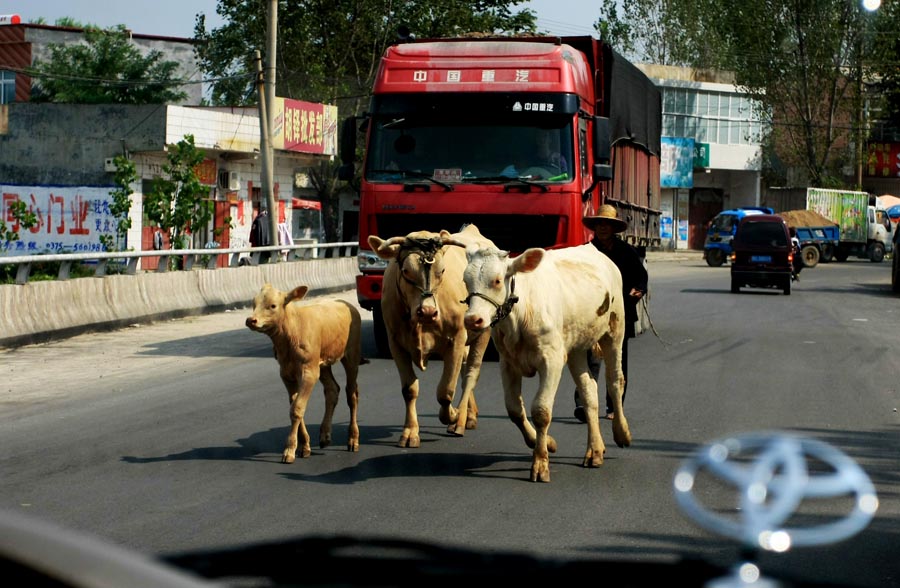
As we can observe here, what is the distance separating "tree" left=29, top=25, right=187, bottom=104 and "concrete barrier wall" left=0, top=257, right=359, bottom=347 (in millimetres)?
41931

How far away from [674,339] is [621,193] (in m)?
2.47

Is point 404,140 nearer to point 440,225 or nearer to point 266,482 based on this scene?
point 440,225

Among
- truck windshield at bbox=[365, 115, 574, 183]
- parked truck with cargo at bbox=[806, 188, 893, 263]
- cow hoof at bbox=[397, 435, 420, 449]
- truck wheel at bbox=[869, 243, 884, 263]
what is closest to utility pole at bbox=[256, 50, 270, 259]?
truck windshield at bbox=[365, 115, 574, 183]

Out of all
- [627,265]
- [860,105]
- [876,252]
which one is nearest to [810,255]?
[876,252]

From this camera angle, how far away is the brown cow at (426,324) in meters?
10.6

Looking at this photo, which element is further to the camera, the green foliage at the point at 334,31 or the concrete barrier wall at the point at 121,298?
the green foliage at the point at 334,31

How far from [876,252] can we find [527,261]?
57.0 m

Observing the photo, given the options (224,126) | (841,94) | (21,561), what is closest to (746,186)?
(841,94)

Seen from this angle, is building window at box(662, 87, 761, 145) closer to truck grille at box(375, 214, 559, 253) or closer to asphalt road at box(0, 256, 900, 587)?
asphalt road at box(0, 256, 900, 587)

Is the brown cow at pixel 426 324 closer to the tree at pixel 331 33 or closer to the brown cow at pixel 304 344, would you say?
the brown cow at pixel 304 344

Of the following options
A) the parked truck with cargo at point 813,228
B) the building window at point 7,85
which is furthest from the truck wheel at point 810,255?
the building window at point 7,85

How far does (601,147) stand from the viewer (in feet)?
55.1

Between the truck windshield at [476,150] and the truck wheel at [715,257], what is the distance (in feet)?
124

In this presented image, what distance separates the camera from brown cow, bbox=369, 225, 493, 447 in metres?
10.6
